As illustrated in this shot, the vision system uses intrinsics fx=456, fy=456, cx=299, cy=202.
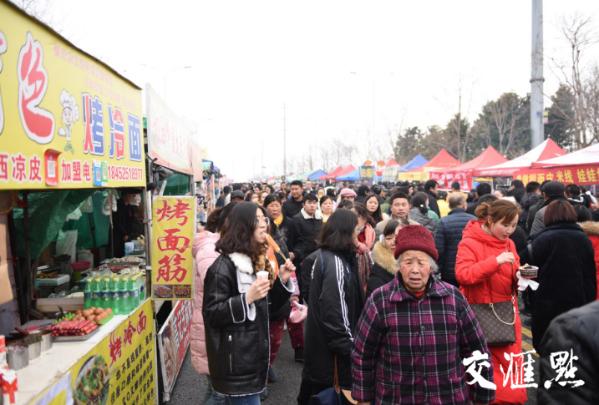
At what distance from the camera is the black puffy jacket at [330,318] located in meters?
2.94

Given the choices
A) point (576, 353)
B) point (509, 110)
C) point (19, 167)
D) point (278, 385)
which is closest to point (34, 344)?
point (19, 167)

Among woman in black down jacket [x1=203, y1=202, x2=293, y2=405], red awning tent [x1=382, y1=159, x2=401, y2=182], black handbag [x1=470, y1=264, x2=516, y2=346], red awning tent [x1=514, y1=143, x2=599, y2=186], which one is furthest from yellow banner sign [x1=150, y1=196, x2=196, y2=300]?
red awning tent [x1=382, y1=159, x2=401, y2=182]

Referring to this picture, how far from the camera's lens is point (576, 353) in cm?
128

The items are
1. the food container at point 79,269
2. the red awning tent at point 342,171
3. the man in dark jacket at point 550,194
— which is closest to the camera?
the food container at point 79,269

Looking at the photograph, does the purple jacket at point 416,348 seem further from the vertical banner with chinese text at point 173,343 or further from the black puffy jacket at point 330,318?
the vertical banner with chinese text at point 173,343

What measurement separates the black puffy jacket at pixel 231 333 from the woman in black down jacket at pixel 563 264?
116 inches

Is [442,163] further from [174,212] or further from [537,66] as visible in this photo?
[174,212]

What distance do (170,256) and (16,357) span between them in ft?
5.53

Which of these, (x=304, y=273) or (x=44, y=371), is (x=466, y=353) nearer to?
(x=304, y=273)

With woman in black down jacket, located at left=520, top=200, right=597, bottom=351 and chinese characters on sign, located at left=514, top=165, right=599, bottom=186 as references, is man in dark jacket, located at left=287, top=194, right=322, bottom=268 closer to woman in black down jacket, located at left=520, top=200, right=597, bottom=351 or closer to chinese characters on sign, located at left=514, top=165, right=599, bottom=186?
woman in black down jacket, located at left=520, top=200, right=597, bottom=351

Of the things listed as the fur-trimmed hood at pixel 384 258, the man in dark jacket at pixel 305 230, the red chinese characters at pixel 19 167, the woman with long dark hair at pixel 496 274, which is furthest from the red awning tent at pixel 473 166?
the red chinese characters at pixel 19 167

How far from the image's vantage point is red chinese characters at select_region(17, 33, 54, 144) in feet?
8.04

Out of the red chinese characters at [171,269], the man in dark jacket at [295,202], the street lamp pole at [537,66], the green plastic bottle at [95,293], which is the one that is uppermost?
the street lamp pole at [537,66]

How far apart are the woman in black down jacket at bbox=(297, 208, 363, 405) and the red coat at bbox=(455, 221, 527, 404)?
0.96m
